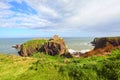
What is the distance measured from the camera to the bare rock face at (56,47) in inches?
3391

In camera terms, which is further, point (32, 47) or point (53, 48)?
point (32, 47)

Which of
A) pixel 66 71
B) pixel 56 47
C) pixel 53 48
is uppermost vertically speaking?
pixel 66 71

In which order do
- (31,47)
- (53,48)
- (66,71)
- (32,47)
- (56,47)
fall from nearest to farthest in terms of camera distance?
(66,71), (56,47), (53,48), (32,47), (31,47)

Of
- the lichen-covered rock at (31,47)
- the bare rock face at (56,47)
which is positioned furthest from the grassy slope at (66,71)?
the lichen-covered rock at (31,47)

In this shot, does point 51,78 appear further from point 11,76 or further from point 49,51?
point 49,51

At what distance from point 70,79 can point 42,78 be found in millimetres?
2270

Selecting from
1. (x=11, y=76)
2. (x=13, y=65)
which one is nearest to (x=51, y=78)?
(x=11, y=76)

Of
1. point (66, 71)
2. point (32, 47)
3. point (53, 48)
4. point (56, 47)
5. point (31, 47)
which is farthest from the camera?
point (31, 47)

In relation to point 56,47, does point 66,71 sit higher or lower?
higher

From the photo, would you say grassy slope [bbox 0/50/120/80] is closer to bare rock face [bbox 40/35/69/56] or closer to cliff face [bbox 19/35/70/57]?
cliff face [bbox 19/35/70/57]

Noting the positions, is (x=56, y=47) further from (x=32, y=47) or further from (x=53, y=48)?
(x=32, y=47)

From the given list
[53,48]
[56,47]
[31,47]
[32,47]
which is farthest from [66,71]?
[31,47]

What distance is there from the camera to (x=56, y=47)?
87.6m

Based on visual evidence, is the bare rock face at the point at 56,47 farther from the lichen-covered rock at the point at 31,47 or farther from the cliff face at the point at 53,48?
the lichen-covered rock at the point at 31,47
